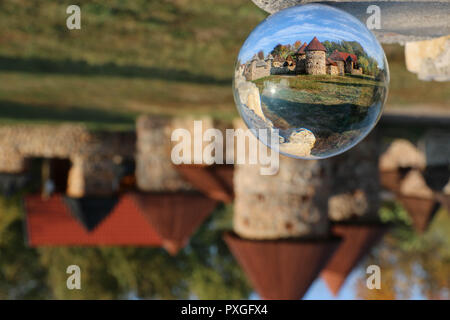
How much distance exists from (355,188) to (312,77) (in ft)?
13.2

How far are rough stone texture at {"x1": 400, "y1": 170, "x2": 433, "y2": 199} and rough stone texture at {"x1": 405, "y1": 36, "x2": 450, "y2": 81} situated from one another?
4260 mm

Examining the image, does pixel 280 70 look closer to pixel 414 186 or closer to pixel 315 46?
pixel 315 46

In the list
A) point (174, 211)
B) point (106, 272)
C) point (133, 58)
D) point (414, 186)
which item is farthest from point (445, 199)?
point (106, 272)

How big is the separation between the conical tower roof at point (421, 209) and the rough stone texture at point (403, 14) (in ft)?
15.9

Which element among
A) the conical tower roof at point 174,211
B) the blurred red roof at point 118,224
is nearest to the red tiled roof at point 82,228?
the blurred red roof at point 118,224

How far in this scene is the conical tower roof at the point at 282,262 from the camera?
4.06 metres

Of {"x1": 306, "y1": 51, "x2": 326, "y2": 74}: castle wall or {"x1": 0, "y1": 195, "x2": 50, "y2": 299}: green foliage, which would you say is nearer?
{"x1": 306, "y1": 51, "x2": 326, "y2": 74}: castle wall

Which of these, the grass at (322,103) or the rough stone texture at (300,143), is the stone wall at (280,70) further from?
the rough stone texture at (300,143)

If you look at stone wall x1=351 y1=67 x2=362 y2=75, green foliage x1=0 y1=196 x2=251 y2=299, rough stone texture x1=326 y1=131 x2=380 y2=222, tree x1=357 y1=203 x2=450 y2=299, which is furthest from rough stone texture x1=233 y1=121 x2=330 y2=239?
tree x1=357 y1=203 x2=450 y2=299

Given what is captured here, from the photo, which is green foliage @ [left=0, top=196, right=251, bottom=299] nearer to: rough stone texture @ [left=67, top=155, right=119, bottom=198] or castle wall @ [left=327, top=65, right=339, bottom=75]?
rough stone texture @ [left=67, top=155, right=119, bottom=198]

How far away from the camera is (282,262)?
411cm

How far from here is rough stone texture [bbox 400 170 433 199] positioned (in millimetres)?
6715
